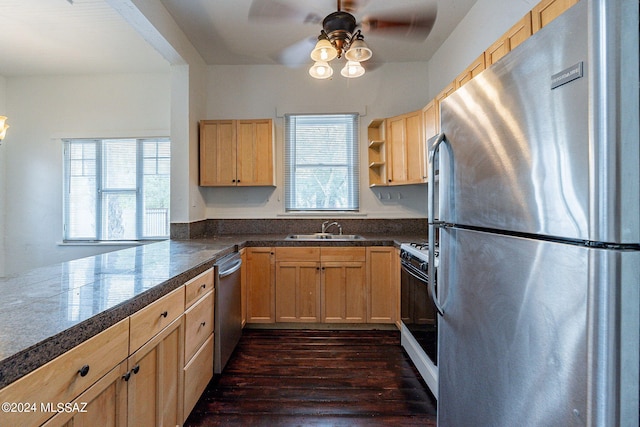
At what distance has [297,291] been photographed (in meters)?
2.83

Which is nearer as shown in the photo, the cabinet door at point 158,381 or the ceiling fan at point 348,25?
the cabinet door at point 158,381

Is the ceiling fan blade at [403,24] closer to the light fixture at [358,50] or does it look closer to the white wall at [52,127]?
the light fixture at [358,50]

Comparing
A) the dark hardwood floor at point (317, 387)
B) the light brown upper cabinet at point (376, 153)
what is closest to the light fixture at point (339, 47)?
the light brown upper cabinet at point (376, 153)

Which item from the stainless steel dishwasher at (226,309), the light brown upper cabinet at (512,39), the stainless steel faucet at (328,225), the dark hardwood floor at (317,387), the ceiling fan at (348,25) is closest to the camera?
the light brown upper cabinet at (512,39)

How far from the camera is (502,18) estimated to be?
2.08 meters

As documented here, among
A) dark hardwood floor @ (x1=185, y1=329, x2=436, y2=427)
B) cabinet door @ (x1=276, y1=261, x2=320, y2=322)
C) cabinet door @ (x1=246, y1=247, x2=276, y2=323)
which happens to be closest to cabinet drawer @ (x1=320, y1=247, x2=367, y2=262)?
cabinet door @ (x1=276, y1=261, x2=320, y2=322)

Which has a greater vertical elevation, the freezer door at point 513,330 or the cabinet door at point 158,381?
the freezer door at point 513,330

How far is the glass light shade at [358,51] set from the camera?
6.78ft

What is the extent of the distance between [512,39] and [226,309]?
254 cm

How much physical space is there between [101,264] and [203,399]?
1.05 metres

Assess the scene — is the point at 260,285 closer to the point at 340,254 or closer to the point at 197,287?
the point at 340,254

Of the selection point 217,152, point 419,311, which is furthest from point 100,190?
point 419,311

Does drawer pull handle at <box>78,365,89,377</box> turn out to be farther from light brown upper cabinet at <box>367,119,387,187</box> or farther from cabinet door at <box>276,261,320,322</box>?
light brown upper cabinet at <box>367,119,387,187</box>

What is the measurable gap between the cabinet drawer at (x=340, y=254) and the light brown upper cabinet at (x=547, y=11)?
204 centimetres
